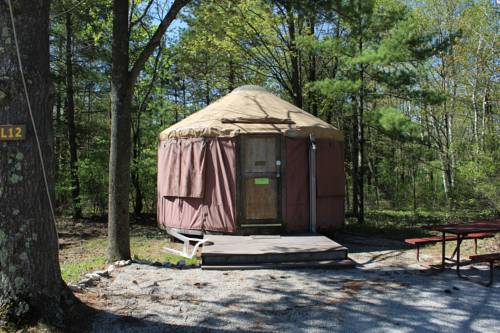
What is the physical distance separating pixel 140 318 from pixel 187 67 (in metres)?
13.9

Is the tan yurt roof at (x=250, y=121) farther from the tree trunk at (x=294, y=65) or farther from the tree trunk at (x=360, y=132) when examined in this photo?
the tree trunk at (x=294, y=65)

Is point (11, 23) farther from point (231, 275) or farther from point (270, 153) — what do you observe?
point (270, 153)

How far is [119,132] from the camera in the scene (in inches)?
210

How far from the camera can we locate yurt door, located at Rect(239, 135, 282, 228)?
714cm

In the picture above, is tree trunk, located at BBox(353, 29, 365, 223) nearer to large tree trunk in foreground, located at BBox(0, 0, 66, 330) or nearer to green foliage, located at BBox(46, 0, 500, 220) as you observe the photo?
green foliage, located at BBox(46, 0, 500, 220)

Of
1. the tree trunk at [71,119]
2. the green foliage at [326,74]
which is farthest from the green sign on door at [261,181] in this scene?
the tree trunk at [71,119]

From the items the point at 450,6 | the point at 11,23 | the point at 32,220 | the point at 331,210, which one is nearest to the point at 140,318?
the point at 32,220

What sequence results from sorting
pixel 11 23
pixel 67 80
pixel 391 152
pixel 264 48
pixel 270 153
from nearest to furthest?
pixel 11 23, pixel 270 153, pixel 67 80, pixel 264 48, pixel 391 152

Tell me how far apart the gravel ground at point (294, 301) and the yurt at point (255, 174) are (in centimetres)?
197

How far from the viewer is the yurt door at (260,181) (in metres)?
7.14

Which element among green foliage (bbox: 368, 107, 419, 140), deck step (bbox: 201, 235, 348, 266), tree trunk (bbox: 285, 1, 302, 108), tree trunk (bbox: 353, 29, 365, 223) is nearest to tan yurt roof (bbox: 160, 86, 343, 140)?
green foliage (bbox: 368, 107, 419, 140)

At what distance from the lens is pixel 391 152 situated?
1995cm

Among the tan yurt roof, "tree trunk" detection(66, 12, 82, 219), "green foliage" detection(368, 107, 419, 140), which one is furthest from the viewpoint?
"tree trunk" detection(66, 12, 82, 219)

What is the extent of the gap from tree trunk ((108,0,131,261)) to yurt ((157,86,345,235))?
6.92 feet
